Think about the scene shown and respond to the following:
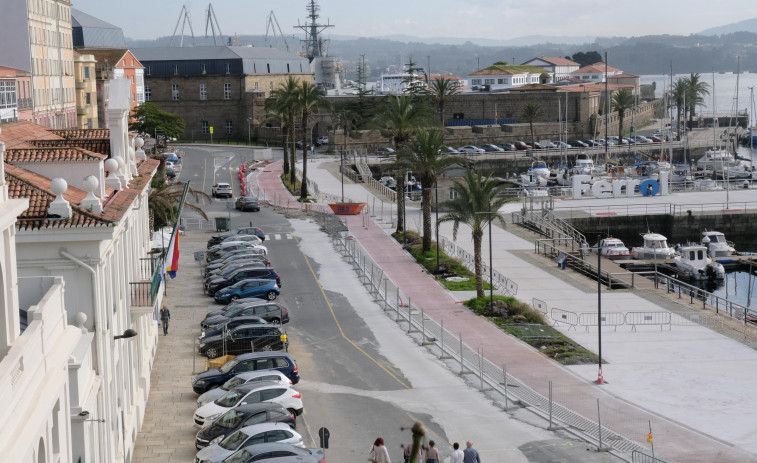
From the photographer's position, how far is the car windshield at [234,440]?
2686 cm

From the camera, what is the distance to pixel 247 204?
7650cm

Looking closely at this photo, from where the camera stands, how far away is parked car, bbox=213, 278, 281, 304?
48000 mm

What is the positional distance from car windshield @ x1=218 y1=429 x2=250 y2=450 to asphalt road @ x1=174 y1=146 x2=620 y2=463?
2.53 metres

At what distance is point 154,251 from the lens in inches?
1543

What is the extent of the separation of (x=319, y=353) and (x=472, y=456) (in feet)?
47.3

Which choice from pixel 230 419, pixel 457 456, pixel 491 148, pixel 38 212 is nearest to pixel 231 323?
pixel 230 419

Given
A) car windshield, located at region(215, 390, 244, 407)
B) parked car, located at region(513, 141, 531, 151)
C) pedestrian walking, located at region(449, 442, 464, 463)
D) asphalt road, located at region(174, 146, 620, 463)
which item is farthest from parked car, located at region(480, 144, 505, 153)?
pedestrian walking, located at region(449, 442, 464, 463)

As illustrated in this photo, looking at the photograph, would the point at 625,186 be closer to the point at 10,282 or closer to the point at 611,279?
the point at 611,279

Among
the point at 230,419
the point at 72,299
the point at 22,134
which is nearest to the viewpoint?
the point at 72,299

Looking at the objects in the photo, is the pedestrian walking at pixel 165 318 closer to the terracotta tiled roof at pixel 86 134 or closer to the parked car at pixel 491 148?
the terracotta tiled roof at pixel 86 134

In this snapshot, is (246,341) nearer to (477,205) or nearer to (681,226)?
(477,205)

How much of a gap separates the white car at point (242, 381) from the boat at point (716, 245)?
44775 mm

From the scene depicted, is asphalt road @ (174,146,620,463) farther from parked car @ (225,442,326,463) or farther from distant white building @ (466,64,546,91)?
distant white building @ (466,64,546,91)

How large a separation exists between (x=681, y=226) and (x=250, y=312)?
45504 mm
